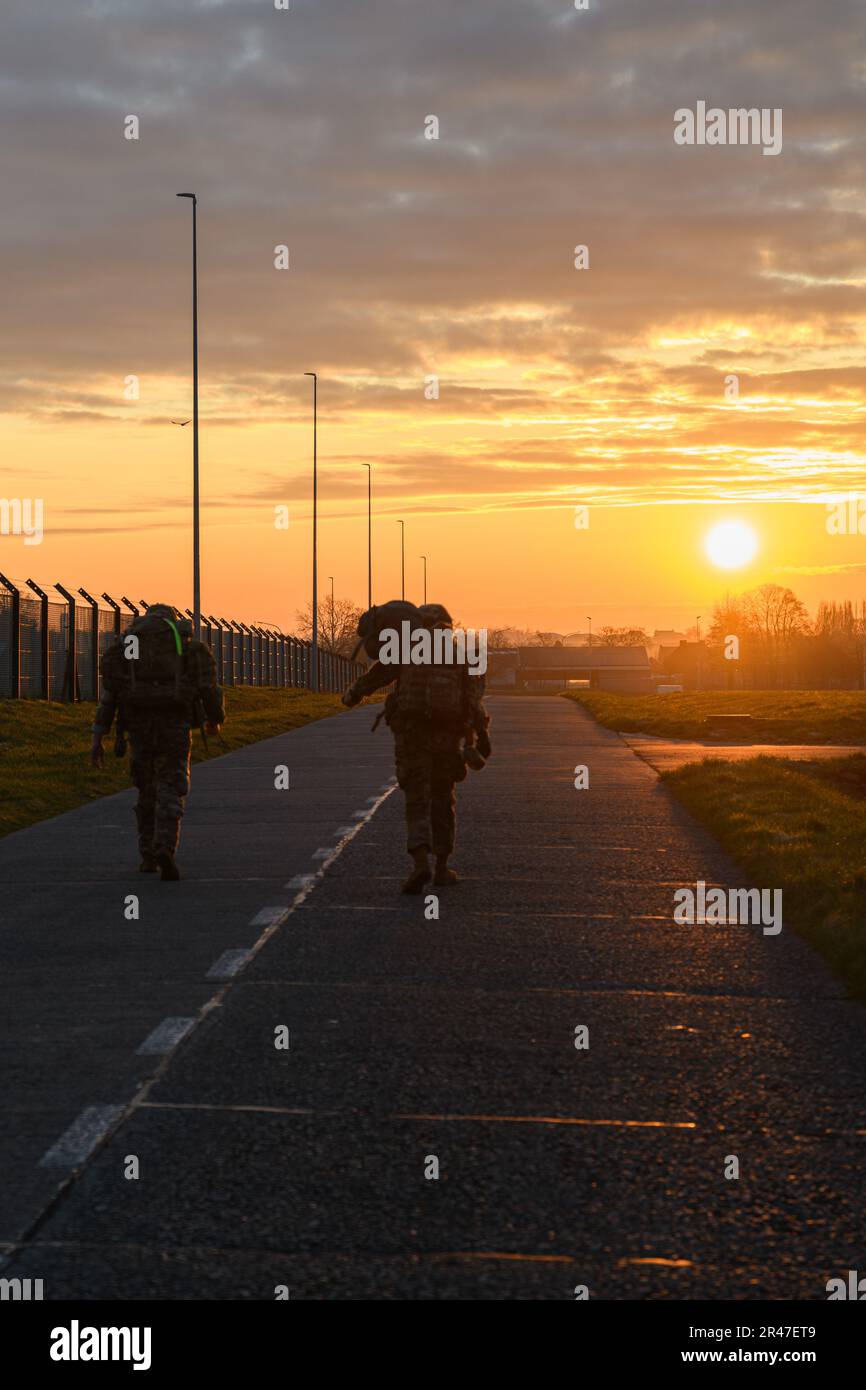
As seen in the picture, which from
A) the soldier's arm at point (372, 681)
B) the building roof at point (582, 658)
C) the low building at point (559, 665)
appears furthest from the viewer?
the building roof at point (582, 658)

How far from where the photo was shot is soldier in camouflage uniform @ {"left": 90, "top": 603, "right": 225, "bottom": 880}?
11523 mm

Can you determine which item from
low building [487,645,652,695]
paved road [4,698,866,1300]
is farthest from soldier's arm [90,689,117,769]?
A: low building [487,645,652,695]

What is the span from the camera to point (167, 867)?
1151 cm

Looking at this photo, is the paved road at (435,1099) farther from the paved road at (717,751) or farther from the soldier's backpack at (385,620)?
the paved road at (717,751)

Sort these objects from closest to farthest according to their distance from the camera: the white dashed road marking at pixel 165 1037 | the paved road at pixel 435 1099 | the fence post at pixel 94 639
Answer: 1. the paved road at pixel 435 1099
2. the white dashed road marking at pixel 165 1037
3. the fence post at pixel 94 639

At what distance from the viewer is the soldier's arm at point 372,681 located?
1099 cm

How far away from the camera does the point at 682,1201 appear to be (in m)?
4.75

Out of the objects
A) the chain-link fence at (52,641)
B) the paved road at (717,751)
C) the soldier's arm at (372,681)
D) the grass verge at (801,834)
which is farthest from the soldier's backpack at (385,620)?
the chain-link fence at (52,641)

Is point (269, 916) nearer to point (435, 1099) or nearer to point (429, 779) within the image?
point (429, 779)

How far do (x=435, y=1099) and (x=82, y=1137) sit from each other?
1.16m

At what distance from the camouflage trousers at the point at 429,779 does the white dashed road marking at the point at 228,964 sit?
2.44m

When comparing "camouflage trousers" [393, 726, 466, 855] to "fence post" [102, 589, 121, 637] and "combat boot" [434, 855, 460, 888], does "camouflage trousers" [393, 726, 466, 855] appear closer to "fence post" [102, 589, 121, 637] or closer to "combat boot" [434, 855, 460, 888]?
"combat boot" [434, 855, 460, 888]

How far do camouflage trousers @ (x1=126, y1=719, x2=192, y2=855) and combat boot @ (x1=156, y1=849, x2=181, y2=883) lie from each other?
36 millimetres
